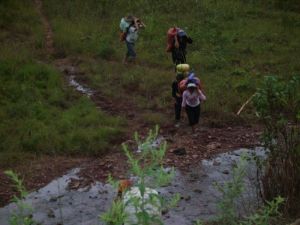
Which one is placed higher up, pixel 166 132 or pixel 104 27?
pixel 104 27

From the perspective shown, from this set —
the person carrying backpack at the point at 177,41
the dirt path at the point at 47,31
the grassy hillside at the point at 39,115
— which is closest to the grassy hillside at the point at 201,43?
the dirt path at the point at 47,31

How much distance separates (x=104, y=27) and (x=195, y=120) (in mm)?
8819

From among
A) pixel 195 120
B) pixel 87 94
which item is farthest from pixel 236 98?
pixel 87 94

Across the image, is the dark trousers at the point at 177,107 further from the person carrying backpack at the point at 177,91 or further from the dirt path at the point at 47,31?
the dirt path at the point at 47,31

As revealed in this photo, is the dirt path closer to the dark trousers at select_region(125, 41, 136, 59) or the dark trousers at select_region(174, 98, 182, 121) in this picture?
the dark trousers at select_region(125, 41, 136, 59)

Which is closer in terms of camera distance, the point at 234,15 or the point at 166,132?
the point at 166,132

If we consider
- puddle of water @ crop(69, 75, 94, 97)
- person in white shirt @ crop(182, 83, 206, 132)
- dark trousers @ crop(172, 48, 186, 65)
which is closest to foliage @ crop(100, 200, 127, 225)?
person in white shirt @ crop(182, 83, 206, 132)

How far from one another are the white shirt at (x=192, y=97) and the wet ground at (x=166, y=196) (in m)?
1.38

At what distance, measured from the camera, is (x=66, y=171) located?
32.8ft

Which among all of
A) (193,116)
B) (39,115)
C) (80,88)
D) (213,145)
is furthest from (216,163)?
(80,88)

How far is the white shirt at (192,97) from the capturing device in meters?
10.9

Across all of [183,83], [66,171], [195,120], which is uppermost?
[183,83]

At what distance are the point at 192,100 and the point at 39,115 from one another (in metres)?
3.41

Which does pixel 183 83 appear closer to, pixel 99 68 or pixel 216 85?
pixel 216 85
